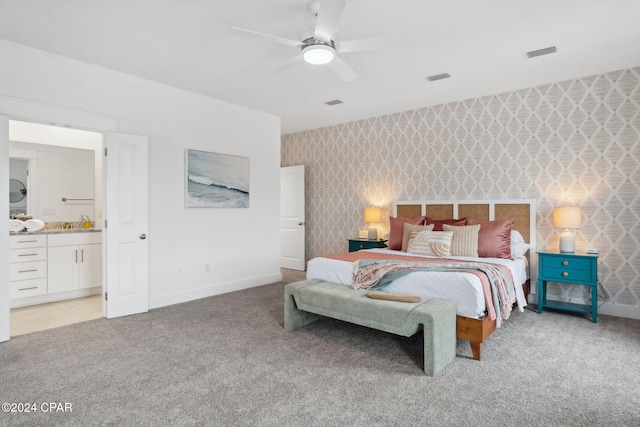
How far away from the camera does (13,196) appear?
4816 mm

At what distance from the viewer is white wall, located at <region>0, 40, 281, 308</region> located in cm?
344

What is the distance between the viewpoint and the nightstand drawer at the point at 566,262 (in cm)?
363

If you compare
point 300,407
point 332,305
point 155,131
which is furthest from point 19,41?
point 300,407

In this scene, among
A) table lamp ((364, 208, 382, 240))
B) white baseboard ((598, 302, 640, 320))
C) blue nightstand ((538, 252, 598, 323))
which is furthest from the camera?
table lamp ((364, 208, 382, 240))

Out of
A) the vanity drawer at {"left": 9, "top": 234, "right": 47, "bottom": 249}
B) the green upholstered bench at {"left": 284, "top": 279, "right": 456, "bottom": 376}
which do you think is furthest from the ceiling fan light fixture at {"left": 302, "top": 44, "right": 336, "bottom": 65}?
the vanity drawer at {"left": 9, "top": 234, "right": 47, "bottom": 249}

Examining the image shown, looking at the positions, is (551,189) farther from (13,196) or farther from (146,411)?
(13,196)

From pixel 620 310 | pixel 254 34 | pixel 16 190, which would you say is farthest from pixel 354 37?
pixel 16 190

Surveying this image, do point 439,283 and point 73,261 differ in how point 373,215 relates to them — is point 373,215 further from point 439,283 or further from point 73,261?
point 73,261

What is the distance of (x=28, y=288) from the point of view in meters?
4.25

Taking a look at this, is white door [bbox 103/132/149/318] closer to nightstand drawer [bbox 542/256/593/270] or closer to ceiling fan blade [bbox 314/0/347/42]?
ceiling fan blade [bbox 314/0/347/42]

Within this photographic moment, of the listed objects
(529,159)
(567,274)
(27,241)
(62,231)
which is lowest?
(567,274)

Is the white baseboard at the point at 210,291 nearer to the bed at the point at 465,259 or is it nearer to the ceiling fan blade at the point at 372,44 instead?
the bed at the point at 465,259

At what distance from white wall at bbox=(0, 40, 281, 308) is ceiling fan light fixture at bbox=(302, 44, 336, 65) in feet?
7.56

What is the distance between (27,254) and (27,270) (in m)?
0.19
